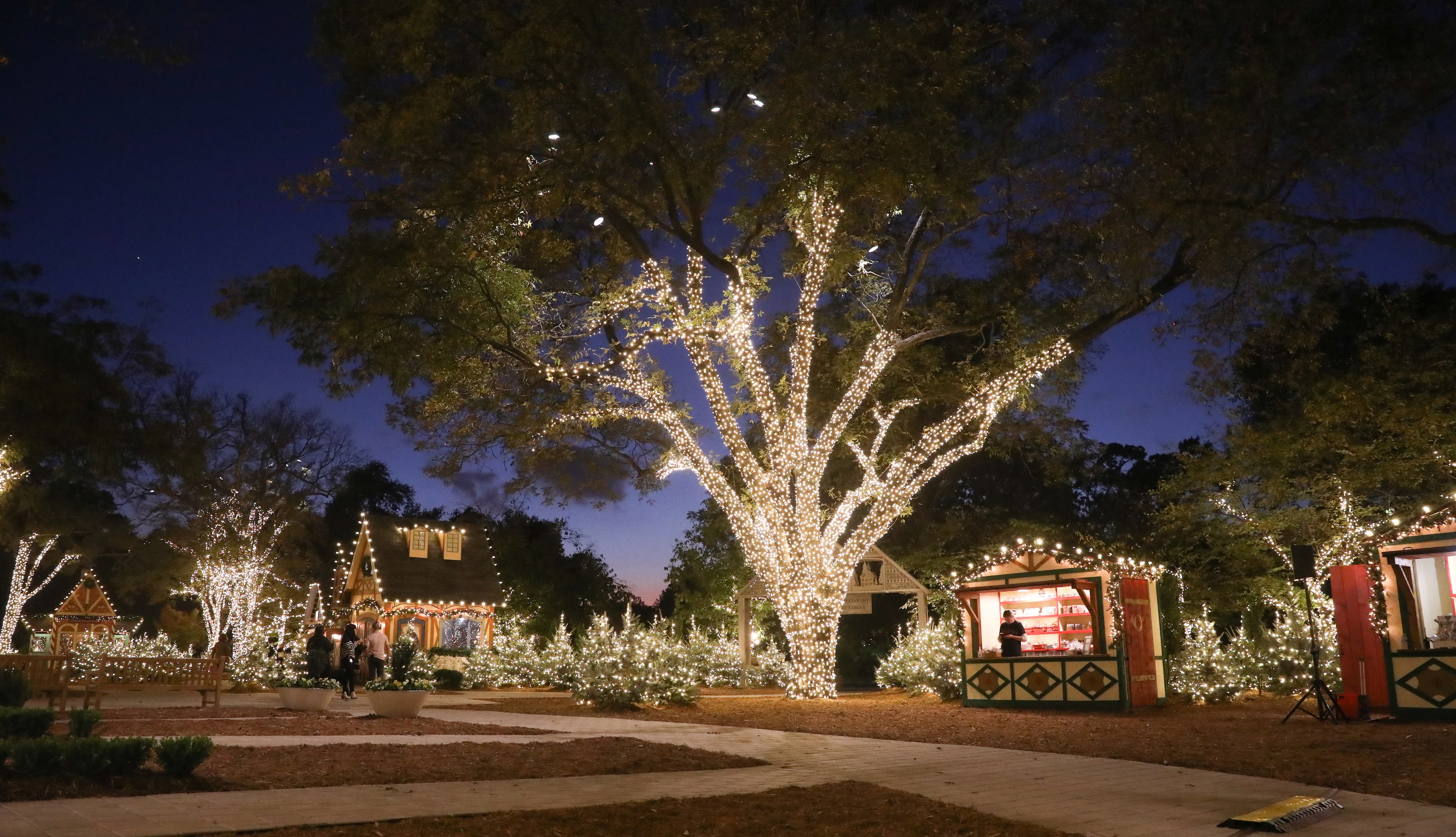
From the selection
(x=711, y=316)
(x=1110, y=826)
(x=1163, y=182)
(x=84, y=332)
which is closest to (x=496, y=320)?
(x=711, y=316)

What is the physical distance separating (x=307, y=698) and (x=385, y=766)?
909 centimetres

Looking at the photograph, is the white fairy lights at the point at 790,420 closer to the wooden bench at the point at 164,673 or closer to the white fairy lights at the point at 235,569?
the wooden bench at the point at 164,673

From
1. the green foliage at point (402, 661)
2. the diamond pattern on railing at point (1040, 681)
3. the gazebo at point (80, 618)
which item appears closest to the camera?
the green foliage at point (402, 661)

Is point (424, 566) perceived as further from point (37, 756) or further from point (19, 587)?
point (37, 756)

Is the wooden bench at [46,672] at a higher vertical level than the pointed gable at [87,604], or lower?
lower

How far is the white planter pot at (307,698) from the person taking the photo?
17000 mm

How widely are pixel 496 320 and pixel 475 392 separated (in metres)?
2.07

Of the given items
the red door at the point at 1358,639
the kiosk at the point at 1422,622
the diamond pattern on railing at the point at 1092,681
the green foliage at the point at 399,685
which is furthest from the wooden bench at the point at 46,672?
the kiosk at the point at 1422,622

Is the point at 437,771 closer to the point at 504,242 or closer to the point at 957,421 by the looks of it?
the point at 504,242

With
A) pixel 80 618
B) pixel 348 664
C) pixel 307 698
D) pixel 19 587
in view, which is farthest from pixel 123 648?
pixel 307 698

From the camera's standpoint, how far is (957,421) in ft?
68.6

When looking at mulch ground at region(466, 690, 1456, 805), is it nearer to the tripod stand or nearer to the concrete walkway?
the tripod stand

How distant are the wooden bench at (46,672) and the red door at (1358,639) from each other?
58.2ft

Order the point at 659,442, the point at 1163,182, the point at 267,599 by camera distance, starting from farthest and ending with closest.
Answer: the point at 267,599, the point at 659,442, the point at 1163,182
